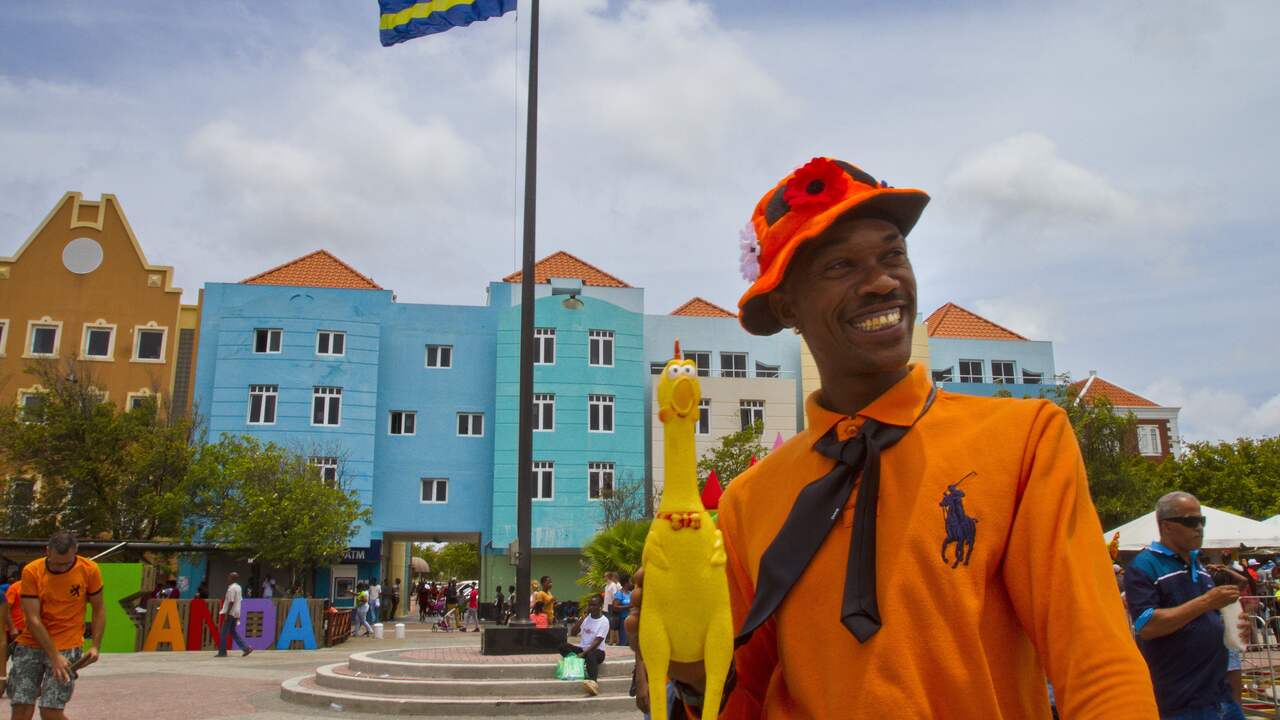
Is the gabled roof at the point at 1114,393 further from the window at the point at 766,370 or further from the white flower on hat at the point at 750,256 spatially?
the white flower on hat at the point at 750,256

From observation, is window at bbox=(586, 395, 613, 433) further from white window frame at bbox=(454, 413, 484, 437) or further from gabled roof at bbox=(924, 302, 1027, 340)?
gabled roof at bbox=(924, 302, 1027, 340)

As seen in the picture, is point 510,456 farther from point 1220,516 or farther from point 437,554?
point 437,554

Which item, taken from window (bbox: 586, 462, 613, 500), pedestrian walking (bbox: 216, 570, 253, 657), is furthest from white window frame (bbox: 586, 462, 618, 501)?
pedestrian walking (bbox: 216, 570, 253, 657)

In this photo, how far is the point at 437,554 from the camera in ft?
310

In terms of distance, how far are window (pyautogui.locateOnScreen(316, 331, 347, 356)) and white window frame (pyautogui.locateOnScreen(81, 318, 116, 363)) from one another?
23.3 ft

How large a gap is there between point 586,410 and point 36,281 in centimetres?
1942

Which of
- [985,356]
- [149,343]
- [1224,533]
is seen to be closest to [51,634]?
[1224,533]

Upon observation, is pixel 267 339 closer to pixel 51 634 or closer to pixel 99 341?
pixel 99 341

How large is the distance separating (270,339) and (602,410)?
1154 cm

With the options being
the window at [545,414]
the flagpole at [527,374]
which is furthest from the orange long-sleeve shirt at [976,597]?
the window at [545,414]

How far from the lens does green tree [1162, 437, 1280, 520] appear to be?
36.4 m

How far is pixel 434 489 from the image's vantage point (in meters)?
33.8

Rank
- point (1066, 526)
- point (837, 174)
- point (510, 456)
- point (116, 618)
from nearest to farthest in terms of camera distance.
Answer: point (1066, 526) → point (837, 174) → point (116, 618) → point (510, 456)

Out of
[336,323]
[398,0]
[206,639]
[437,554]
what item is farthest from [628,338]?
[437,554]
